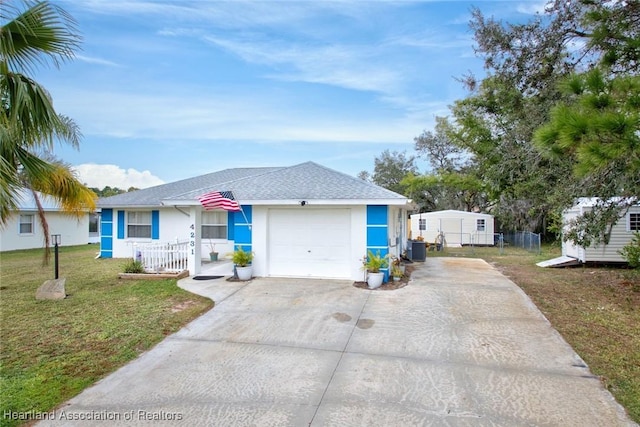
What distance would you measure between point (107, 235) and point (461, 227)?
22.2m

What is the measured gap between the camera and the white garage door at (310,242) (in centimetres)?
1012

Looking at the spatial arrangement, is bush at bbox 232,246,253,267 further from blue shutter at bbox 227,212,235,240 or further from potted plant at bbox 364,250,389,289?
blue shutter at bbox 227,212,235,240

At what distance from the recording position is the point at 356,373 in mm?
4379

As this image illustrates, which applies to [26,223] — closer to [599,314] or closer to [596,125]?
[596,125]

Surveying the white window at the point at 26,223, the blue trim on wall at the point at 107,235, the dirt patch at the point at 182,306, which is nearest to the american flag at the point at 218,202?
the dirt patch at the point at 182,306

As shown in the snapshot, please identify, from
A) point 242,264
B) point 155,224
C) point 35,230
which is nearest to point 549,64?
point 242,264

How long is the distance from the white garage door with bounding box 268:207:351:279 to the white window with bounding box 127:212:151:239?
23.4 ft

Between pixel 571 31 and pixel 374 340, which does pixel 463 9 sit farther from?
pixel 374 340

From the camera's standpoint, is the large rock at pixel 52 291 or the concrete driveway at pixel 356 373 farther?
the large rock at pixel 52 291

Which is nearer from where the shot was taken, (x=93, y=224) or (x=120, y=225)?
(x=120, y=225)

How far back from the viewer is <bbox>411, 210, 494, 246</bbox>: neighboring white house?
2606 cm

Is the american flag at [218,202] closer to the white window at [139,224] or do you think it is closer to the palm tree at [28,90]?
the palm tree at [28,90]

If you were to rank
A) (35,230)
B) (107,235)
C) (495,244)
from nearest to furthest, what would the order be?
1. (107,235)
2. (35,230)
3. (495,244)

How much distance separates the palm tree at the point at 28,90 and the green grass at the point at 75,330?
1.93m
